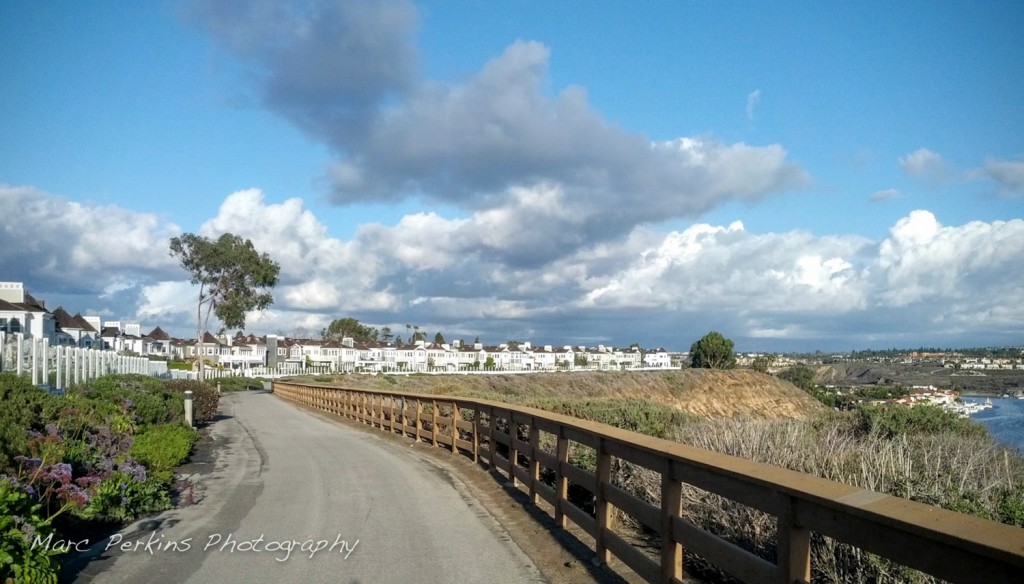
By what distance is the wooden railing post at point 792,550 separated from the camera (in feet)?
14.0

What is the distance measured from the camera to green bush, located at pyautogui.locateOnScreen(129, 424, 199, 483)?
11625 mm

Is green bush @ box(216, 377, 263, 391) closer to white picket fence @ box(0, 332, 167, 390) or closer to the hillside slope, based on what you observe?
the hillside slope

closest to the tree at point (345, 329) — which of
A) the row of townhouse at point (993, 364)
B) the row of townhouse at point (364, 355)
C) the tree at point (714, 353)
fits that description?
the row of townhouse at point (364, 355)

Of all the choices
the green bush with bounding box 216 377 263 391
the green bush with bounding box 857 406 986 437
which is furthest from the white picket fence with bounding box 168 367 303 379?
the green bush with bounding box 857 406 986 437

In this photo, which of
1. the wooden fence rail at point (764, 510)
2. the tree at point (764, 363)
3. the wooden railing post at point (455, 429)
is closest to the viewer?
the wooden fence rail at point (764, 510)

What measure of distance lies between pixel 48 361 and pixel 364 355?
115 meters

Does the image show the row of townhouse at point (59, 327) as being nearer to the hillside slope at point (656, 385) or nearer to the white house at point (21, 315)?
the white house at point (21, 315)

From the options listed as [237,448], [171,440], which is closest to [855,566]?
[171,440]

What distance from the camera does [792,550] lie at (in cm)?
429

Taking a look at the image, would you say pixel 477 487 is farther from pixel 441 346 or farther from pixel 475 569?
pixel 441 346

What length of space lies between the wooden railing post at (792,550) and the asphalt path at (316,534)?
289 cm

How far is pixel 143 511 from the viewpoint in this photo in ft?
30.1

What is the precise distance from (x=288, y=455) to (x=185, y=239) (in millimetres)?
50125

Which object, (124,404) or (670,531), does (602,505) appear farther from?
(124,404)
